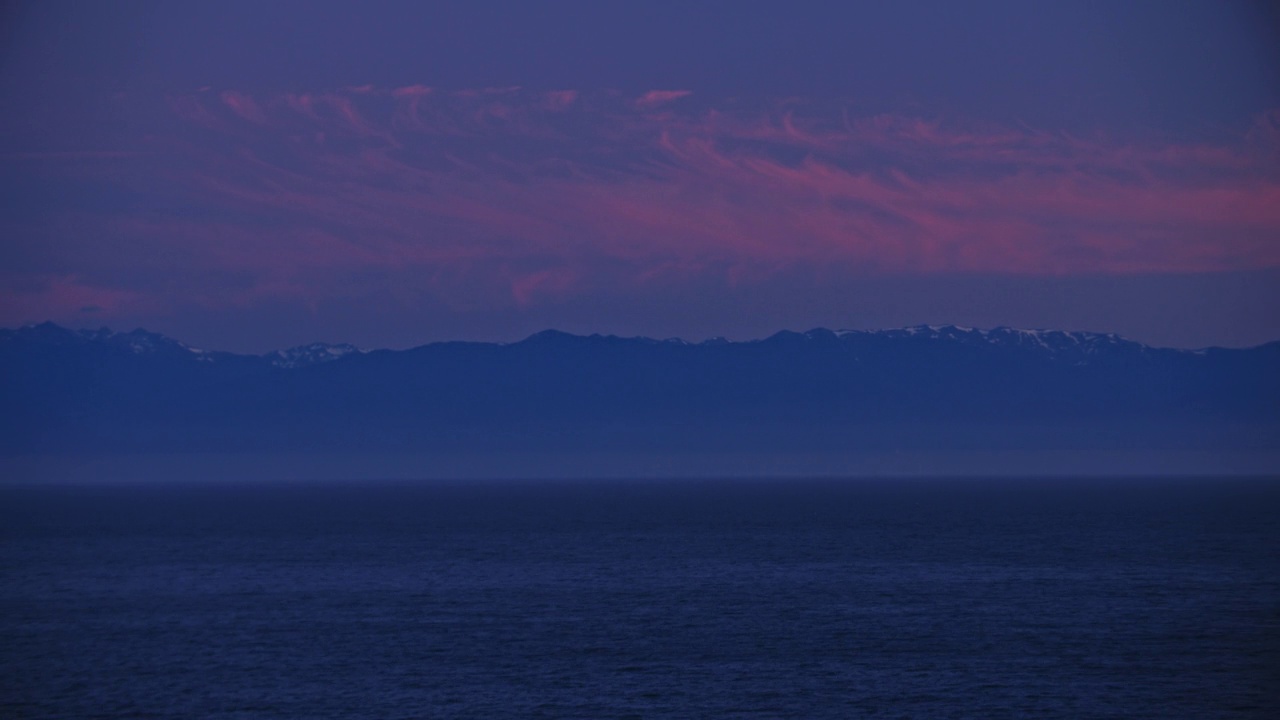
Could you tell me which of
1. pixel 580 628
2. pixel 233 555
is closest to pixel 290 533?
pixel 233 555

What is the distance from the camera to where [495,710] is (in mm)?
43562

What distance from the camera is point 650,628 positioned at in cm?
5969

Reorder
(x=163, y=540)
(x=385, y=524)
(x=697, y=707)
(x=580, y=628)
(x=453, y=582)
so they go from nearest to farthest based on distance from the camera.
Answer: (x=697, y=707) < (x=580, y=628) < (x=453, y=582) < (x=163, y=540) < (x=385, y=524)

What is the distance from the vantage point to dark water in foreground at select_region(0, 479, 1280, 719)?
45.1 m

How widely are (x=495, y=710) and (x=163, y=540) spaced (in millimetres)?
90284

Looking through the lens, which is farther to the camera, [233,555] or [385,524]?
[385,524]

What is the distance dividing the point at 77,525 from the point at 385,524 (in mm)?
36224

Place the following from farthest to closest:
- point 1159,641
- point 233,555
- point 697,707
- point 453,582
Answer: point 233,555 → point 453,582 → point 1159,641 → point 697,707

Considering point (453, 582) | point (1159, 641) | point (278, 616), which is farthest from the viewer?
point (453, 582)

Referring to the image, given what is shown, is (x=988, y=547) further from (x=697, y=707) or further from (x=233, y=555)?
(x=697, y=707)

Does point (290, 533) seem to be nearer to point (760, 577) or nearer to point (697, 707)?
point (760, 577)

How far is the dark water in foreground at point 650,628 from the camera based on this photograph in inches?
1777

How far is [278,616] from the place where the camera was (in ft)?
215

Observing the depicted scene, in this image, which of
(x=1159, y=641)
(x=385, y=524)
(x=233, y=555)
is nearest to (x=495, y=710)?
(x=1159, y=641)
